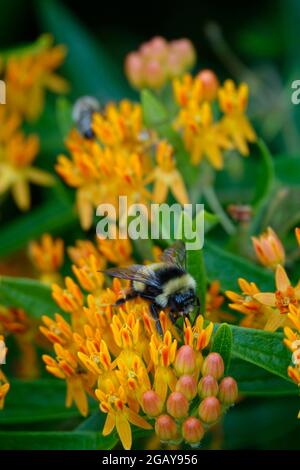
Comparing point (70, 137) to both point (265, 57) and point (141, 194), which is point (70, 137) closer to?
point (141, 194)

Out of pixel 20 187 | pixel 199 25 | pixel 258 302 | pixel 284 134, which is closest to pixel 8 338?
pixel 20 187

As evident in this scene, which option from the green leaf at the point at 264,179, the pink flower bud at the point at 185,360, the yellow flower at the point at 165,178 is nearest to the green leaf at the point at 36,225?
the yellow flower at the point at 165,178

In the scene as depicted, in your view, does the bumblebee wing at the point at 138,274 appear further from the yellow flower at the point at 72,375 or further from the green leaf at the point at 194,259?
the yellow flower at the point at 72,375

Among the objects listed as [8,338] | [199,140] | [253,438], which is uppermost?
[199,140]

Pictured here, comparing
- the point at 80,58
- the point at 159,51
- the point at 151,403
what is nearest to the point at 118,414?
the point at 151,403

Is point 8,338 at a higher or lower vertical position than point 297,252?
lower

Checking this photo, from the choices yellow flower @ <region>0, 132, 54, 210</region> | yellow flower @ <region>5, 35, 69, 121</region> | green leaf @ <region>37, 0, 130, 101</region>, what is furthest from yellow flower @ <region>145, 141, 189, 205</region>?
green leaf @ <region>37, 0, 130, 101</region>
